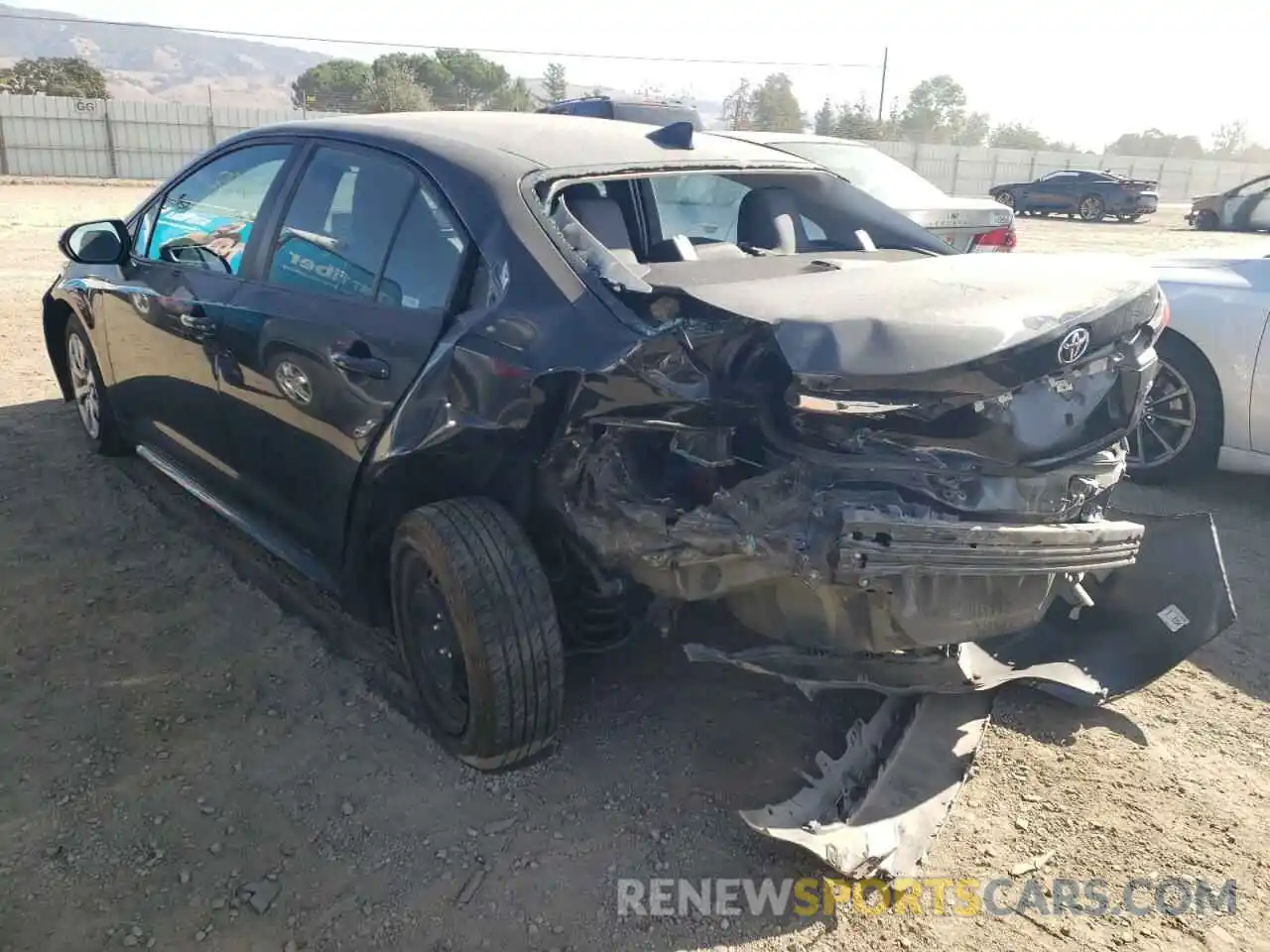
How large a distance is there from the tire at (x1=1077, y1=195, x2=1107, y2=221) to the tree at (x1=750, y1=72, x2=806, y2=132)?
39.9 metres

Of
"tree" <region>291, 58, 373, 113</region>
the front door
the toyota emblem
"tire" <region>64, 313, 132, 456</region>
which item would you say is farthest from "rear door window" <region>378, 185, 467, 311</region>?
A: "tree" <region>291, 58, 373, 113</region>

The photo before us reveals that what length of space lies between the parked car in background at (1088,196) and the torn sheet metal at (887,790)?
99.7ft

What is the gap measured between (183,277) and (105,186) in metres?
28.4

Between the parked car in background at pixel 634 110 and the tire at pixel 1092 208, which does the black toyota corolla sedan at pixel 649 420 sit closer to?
the parked car in background at pixel 634 110

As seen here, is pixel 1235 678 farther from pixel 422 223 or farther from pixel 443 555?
pixel 422 223

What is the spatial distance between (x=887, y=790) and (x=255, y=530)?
2.41 m

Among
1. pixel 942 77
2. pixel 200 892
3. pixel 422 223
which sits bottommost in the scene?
pixel 200 892

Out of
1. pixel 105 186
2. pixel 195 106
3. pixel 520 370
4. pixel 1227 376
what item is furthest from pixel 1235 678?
pixel 195 106

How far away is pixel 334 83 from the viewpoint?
57.7m

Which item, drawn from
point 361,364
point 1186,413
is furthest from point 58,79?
point 1186,413

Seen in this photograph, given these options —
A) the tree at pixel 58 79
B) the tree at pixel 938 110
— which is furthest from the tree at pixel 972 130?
the tree at pixel 58 79

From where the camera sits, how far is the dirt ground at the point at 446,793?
7.77 ft

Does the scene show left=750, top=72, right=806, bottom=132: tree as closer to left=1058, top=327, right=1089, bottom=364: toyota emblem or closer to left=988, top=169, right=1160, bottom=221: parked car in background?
left=988, top=169, right=1160, bottom=221: parked car in background

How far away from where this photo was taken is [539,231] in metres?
2.71
